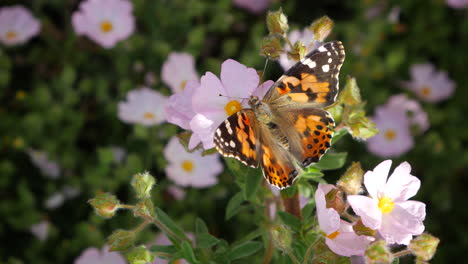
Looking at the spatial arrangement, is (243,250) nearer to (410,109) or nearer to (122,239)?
(122,239)

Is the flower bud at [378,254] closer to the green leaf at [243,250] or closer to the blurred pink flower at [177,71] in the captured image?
the green leaf at [243,250]

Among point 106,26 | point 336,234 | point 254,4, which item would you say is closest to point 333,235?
point 336,234

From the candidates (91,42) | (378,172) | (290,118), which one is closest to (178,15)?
(91,42)

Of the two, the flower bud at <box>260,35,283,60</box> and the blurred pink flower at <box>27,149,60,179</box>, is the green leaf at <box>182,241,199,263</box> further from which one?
the blurred pink flower at <box>27,149,60,179</box>

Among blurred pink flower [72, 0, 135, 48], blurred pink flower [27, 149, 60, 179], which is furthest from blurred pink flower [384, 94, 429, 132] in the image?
blurred pink flower [27, 149, 60, 179]

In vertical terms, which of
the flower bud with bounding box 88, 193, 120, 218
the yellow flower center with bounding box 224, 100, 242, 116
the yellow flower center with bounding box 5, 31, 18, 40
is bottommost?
the yellow flower center with bounding box 5, 31, 18, 40

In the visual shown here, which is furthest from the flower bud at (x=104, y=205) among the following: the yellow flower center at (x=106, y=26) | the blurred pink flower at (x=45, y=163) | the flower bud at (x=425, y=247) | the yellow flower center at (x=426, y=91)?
the yellow flower center at (x=426, y=91)

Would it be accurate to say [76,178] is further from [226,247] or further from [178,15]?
[226,247]
